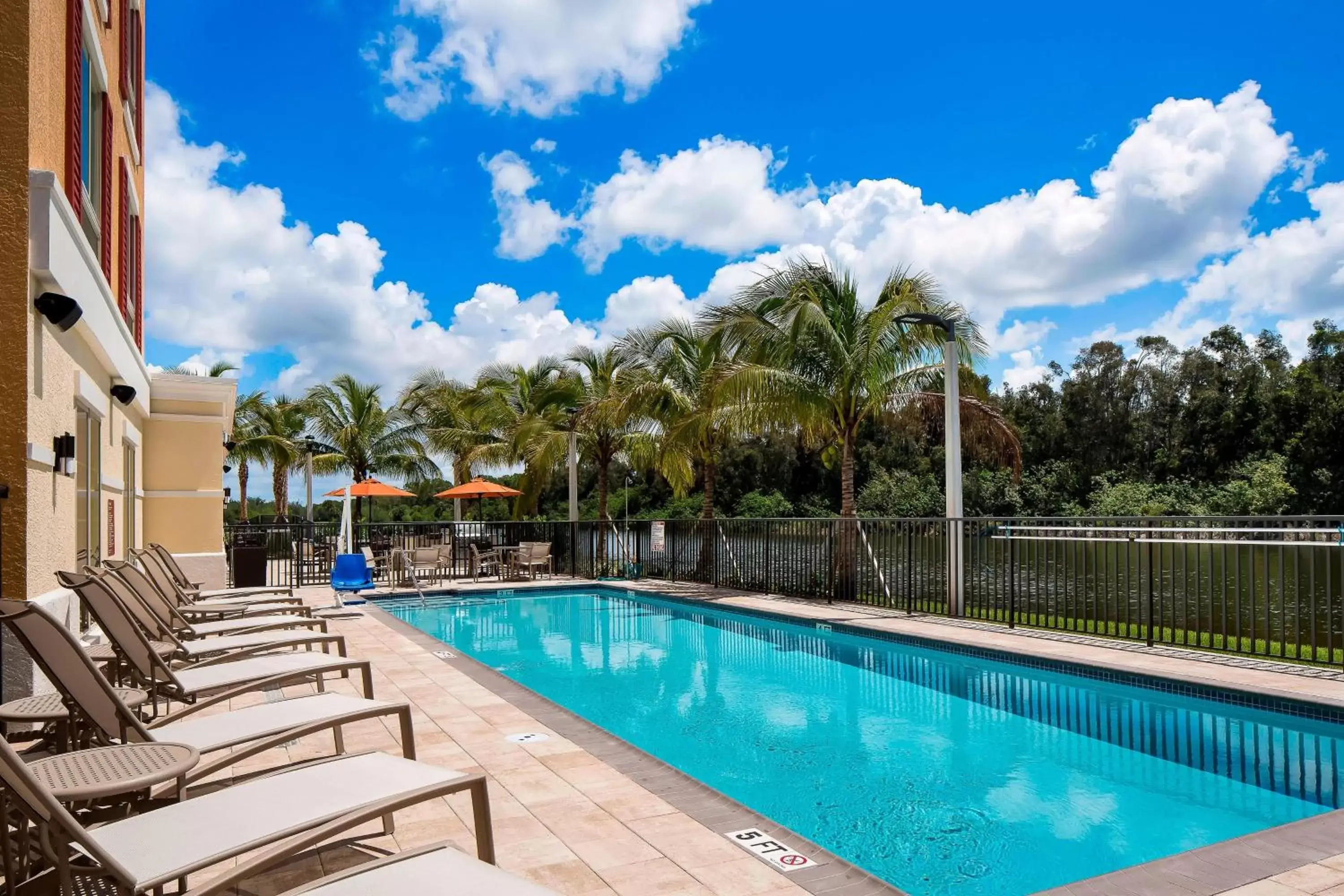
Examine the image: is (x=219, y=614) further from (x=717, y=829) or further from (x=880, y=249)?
(x=880, y=249)

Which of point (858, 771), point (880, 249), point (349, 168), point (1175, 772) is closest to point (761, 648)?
point (858, 771)

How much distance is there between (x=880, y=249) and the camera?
63.6 ft

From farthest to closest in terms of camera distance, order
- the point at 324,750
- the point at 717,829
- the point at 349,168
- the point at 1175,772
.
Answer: the point at 349,168
the point at 1175,772
the point at 324,750
the point at 717,829

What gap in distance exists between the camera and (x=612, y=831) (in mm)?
3516

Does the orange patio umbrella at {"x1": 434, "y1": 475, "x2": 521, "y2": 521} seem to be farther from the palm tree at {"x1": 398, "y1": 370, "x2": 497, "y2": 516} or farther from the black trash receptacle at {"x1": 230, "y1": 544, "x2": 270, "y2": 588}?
the black trash receptacle at {"x1": 230, "y1": 544, "x2": 270, "y2": 588}

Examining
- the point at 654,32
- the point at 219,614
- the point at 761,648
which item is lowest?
the point at 761,648

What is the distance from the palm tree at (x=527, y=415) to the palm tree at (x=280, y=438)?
9.00 m

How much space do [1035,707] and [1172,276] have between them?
32486mm

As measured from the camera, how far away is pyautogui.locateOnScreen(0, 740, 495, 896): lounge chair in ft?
5.91

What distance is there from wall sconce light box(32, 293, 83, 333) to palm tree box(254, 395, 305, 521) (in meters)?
26.4

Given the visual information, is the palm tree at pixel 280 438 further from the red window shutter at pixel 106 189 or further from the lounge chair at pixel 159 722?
the lounge chair at pixel 159 722

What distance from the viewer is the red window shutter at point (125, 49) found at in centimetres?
966

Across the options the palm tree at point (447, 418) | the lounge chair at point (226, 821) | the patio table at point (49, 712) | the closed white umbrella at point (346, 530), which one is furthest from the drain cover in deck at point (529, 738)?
the palm tree at point (447, 418)

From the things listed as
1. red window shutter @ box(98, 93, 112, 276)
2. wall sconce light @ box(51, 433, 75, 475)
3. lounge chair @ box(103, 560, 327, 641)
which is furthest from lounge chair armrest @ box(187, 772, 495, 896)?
red window shutter @ box(98, 93, 112, 276)
